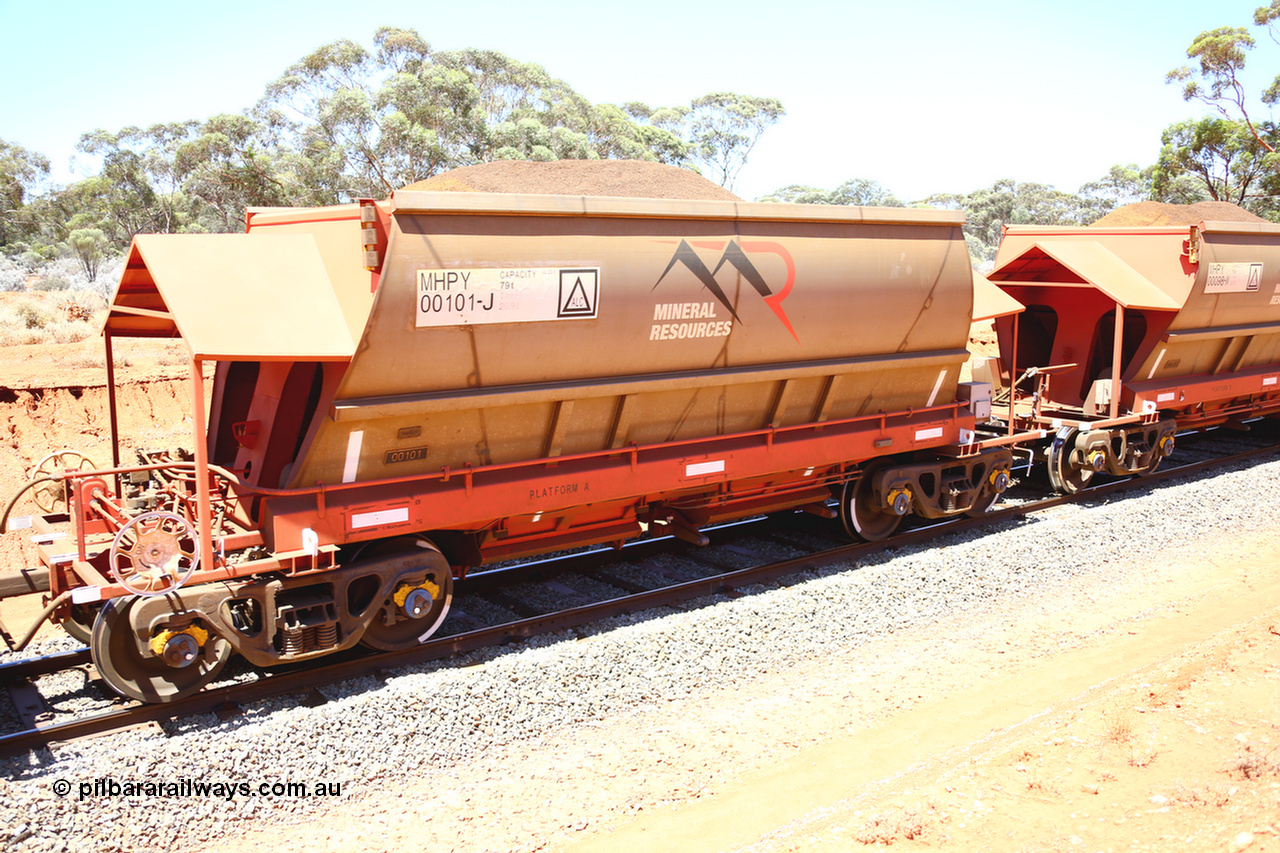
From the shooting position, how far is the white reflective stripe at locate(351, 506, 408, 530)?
277 inches

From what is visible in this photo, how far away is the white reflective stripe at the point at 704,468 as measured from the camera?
8766 mm

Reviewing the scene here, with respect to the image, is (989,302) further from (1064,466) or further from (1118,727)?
(1118,727)

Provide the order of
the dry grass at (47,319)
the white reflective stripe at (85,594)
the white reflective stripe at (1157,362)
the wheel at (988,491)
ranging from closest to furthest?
the white reflective stripe at (85,594) → the wheel at (988,491) → the white reflective stripe at (1157,362) → the dry grass at (47,319)

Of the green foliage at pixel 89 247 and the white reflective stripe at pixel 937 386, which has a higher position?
the green foliage at pixel 89 247

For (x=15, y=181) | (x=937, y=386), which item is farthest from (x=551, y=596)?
(x=15, y=181)

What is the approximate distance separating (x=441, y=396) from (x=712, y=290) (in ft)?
8.72

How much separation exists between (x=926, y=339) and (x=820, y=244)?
6.77ft

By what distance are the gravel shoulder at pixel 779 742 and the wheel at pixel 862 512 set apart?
4.73 ft

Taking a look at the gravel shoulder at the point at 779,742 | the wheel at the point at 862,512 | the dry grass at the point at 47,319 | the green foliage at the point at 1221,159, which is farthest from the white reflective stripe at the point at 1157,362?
the green foliage at the point at 1221,159

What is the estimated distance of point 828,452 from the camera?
9773 mm

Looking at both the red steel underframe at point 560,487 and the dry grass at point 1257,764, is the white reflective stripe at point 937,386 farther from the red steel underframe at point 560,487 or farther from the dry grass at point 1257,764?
the dry grass at point 1257,764

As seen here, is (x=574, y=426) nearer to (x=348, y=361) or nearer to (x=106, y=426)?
(x=348, y=361)

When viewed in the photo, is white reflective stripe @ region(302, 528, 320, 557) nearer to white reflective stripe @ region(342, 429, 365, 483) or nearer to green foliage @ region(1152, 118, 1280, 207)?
white reflective stripe @ region(342, 429, 365, 483)

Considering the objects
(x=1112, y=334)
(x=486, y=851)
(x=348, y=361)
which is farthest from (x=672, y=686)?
(x=1112, y=334)
